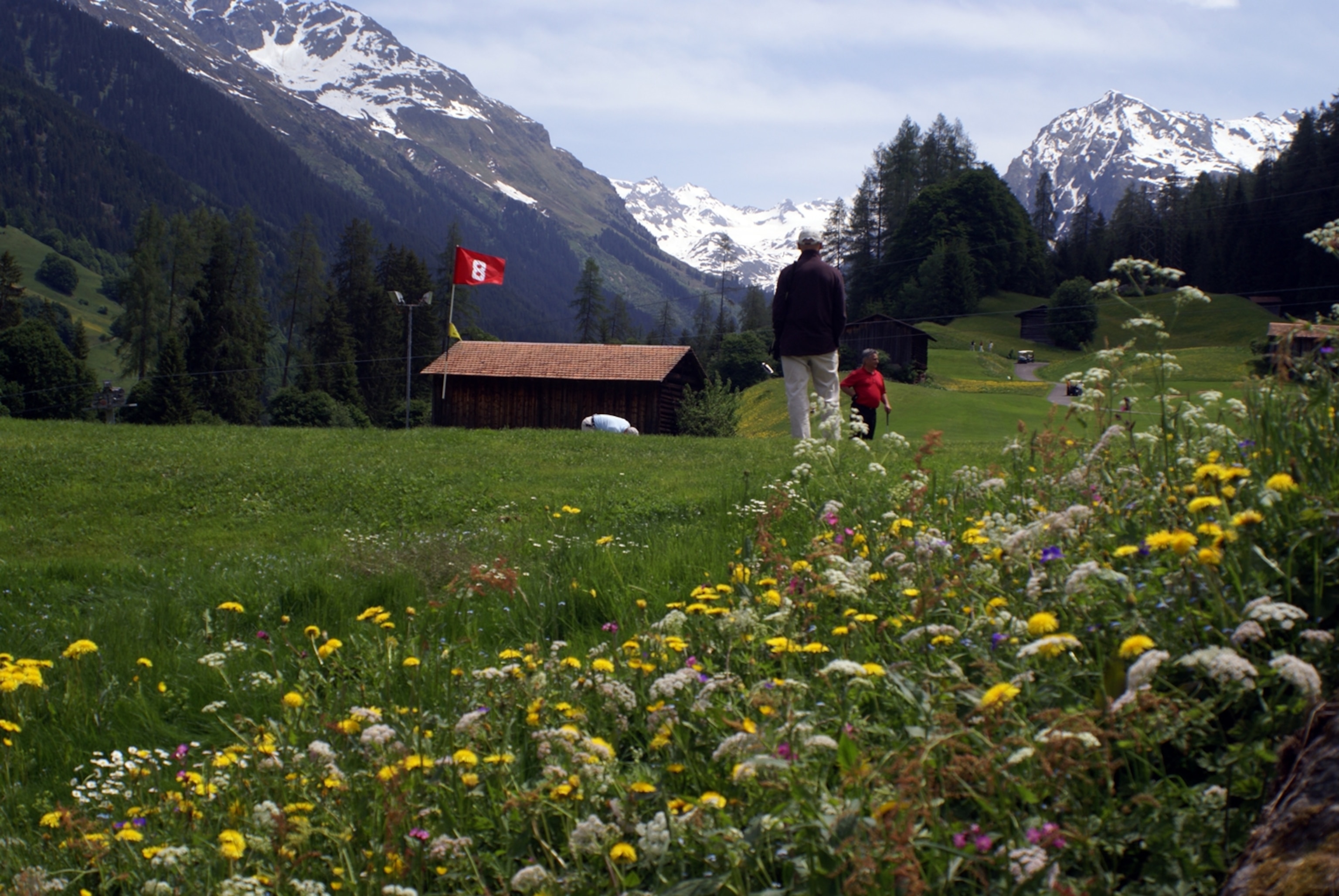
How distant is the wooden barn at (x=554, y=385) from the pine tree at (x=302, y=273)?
1787 inches

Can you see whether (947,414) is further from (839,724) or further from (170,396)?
(170,396)

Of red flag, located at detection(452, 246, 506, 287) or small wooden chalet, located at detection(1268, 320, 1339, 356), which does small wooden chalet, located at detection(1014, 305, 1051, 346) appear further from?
small wooden chalet, located at detection(1268, 320, 1339, 356)

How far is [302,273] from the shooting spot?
3435 inches

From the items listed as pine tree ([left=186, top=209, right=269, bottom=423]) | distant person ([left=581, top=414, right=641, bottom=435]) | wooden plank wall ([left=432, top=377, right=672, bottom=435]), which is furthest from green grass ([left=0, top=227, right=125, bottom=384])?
distant person ([left=581, top=414, right=641, bottom=435])

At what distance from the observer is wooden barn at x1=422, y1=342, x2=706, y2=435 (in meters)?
45.9

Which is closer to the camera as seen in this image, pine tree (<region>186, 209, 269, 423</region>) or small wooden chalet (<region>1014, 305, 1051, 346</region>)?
pine tree (<region>186, 209, 269, 423</region>)

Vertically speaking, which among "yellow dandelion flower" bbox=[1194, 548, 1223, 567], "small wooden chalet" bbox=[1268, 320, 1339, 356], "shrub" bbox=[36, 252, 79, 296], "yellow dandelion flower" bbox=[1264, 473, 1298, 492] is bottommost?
"yellow dandelion flower" bbox=[1194, 548, 1223, 567]

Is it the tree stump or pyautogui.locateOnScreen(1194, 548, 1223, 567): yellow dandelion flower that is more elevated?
pyautogui.locateOnScreen(1194, 548, 1223, 567): yellow dandelion flower

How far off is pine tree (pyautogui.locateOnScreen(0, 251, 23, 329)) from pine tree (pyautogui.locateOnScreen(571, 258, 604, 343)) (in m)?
53.3

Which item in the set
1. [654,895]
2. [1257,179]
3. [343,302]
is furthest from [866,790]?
[1257,179]

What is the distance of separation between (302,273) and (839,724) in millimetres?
92923

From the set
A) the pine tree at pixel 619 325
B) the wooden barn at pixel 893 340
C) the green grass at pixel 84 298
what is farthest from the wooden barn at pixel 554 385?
the green grass at pixel 84 298

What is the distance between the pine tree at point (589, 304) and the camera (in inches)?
4328

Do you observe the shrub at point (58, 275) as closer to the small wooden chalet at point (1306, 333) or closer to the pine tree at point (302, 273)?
the pine tree at point (302, 273)
